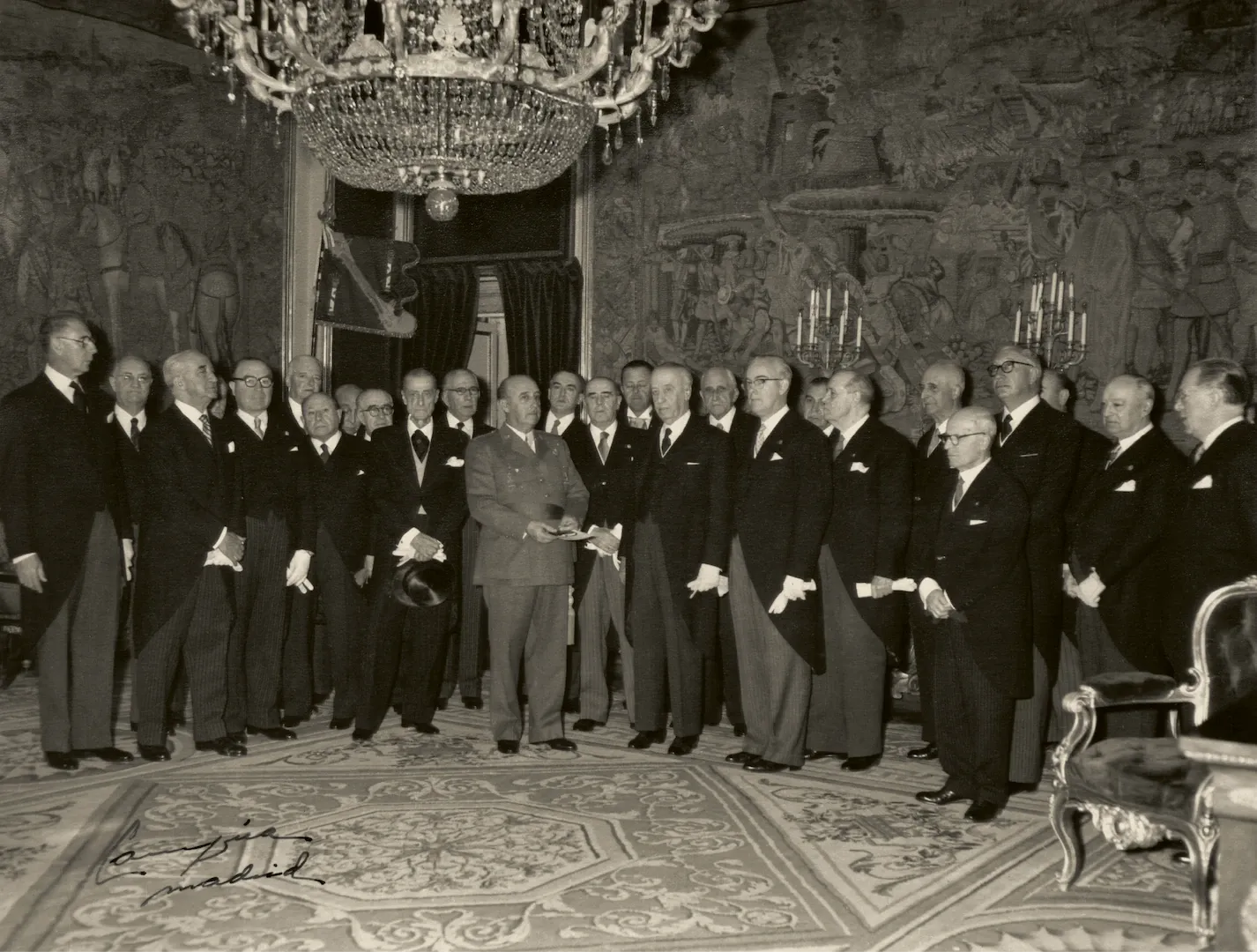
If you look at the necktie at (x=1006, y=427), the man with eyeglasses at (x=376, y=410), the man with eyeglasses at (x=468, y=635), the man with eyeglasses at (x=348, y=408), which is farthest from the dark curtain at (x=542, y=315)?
the necktie at (x=1006, y=427)

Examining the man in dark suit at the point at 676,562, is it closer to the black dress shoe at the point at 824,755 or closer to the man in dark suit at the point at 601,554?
the man in dark suit at the point at 601,554

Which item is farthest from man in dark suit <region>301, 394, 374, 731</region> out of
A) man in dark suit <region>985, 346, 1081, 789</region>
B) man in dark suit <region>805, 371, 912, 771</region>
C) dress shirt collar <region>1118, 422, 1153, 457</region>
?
dress shirt collar <region>1118, 422, 1153, 457</region>

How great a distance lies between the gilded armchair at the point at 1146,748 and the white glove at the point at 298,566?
3.79 metres

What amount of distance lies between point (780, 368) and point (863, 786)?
1.93m

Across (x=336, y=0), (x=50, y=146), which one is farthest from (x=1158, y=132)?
(x=50, y=146)

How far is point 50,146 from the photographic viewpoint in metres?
9.40

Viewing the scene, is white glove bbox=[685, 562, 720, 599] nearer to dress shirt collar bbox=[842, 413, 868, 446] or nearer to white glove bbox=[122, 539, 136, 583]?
dress shirt collar bbox=[842, 413, 868, 446]

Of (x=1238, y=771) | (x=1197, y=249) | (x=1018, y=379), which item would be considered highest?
(x=1197, y=249)

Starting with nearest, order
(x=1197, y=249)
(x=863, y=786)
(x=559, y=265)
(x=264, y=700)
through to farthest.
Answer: (x=863, y=786)
(x=264, y=700)
(x=1197, y=249)
(x=559, y=265)

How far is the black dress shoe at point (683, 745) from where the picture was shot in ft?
18.9

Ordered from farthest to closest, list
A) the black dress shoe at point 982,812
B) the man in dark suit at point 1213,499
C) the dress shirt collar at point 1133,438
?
1. the dress shirt collar at point 1133,438
2. the black dress shoe at point 982,812
3. the man in dark suit at point 1213,499

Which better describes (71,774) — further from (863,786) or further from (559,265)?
(559,265)

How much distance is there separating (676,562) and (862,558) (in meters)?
0.89

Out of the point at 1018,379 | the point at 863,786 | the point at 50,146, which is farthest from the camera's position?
the point at 50,146
